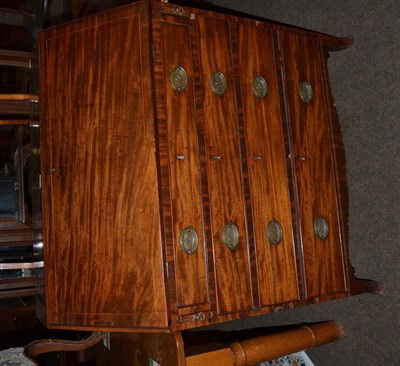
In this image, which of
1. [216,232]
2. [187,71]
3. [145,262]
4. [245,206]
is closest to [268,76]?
[187,71]

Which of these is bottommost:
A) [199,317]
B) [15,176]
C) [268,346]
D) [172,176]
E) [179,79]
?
[268,346]

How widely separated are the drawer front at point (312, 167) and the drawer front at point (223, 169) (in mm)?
298

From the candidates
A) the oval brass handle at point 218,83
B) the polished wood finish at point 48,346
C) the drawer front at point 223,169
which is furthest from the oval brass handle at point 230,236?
the polished wood finish at point 48,346

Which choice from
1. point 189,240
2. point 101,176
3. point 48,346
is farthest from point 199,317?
point 48,346

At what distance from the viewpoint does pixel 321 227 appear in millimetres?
2051

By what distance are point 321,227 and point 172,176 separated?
2.45ft

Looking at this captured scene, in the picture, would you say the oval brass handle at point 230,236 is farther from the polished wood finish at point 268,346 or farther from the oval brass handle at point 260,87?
the oval brass handle at point 260,87

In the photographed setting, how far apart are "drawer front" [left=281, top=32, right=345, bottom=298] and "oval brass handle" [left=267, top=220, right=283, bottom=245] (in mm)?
109

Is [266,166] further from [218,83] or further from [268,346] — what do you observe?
[268,346]

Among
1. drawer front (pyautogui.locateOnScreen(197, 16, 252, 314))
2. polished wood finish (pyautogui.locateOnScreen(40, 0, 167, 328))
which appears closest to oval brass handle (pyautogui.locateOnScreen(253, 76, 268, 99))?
drawer front (pyautogui.locateOnScreen(197, 16, 252, 314))

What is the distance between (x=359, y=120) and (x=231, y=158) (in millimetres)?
853

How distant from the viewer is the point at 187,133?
69.0 inches

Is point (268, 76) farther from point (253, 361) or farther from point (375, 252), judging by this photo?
point (253, 361)

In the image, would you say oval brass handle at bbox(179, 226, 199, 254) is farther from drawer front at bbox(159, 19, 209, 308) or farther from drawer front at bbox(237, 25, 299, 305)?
drawer front at bbox(237, 25, 299, 305)
